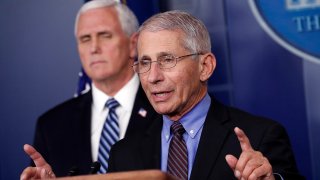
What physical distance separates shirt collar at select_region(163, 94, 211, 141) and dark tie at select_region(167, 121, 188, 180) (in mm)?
26

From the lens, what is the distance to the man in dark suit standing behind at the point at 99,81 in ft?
13.2

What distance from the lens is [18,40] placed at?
440 centimetres

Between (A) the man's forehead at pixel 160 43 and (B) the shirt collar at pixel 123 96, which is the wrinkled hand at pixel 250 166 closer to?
(A) the man's forehead at pixel 160 43

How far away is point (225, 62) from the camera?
13.1 ft

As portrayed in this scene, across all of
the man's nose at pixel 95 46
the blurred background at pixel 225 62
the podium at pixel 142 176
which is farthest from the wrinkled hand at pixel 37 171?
the blurred background at pixel 225 62

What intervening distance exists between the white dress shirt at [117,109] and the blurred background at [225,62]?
315 millimetres

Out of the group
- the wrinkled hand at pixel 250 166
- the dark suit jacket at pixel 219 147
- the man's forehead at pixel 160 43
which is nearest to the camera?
the wrinkled hand at pixel 250 166

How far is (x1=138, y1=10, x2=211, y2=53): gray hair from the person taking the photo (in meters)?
3.06

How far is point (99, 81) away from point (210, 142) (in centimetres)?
126

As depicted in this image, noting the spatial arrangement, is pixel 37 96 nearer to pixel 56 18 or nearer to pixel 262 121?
pixel 56 18

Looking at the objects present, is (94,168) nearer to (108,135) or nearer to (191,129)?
(191,129)

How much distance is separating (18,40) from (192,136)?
1.69m

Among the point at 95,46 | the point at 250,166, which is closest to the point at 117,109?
the point at 95,46

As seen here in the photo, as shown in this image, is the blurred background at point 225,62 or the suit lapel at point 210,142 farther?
the blurred background at point 225,62
